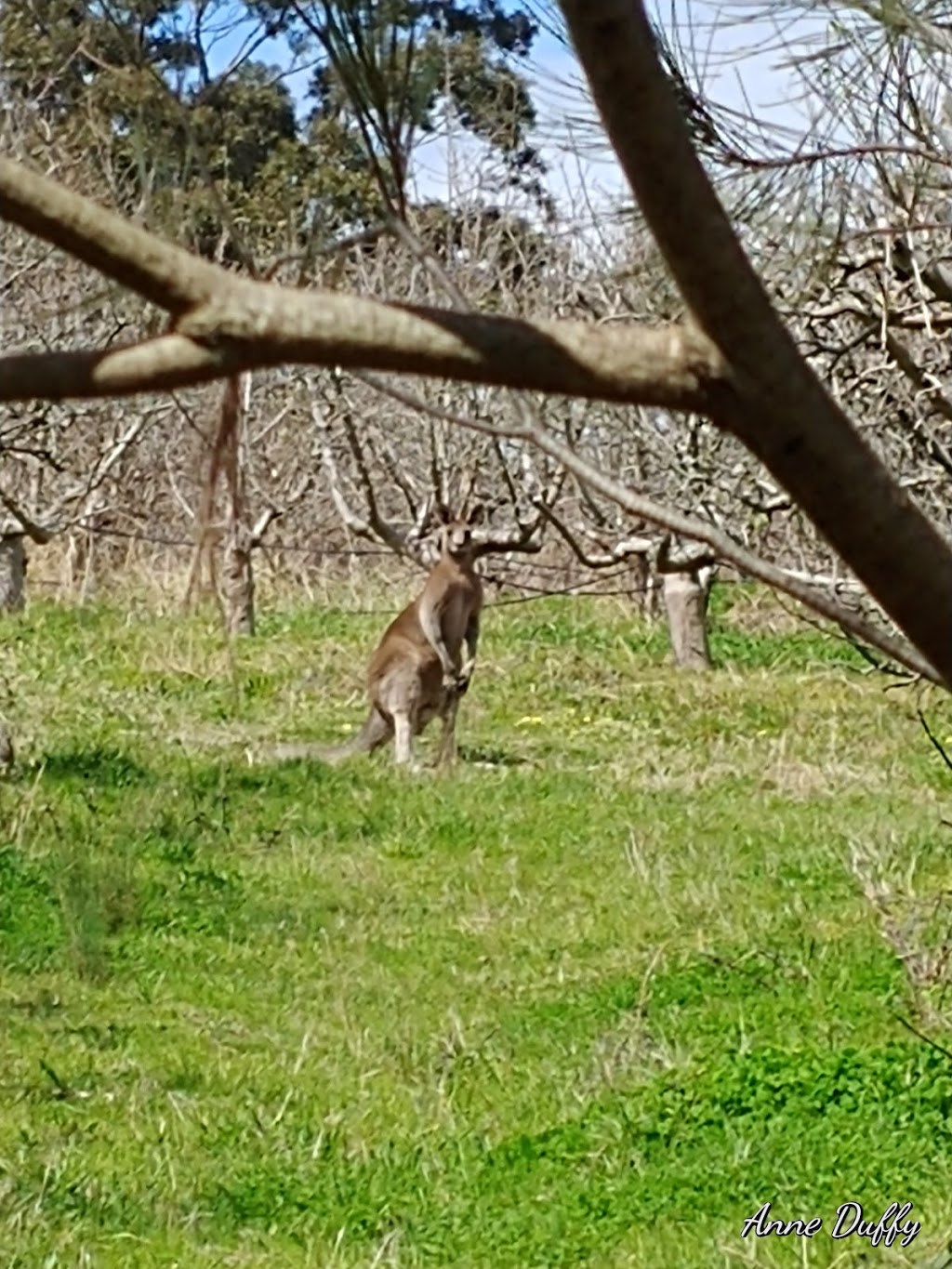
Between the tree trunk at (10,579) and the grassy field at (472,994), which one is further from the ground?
the tree trunk at (10,579)

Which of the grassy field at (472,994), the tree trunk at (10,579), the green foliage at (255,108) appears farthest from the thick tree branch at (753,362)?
the tree trunk at (10,579)

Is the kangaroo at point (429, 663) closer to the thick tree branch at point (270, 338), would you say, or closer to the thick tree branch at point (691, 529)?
the thick tree branch at point (691, 529)

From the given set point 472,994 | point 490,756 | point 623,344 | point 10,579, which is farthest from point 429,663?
point 623,344

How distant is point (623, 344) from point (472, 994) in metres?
4.77

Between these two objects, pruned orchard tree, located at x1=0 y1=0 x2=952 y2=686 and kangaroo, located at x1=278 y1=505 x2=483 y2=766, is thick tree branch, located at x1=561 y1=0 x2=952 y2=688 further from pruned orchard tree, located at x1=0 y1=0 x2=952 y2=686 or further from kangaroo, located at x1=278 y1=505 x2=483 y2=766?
kangaroo, located at x1=278 y1=505 x2=483 y2=766

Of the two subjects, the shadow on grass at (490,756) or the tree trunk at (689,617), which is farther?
the tree trunk at (689,617)

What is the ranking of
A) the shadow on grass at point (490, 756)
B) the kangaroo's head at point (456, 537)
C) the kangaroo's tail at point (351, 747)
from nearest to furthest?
the kangaroo's tail at point (351, 747) → the shadow on grass at point (490, 756) → the kangaroo's head at point (456, 537)

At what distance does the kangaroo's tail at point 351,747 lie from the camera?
9.34 m

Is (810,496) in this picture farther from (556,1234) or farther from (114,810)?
(114,810)

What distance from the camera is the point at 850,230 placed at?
9.77 feet

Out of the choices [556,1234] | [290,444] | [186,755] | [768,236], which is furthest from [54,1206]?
[290,444]

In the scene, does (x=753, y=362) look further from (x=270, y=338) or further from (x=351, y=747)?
(x=351, y=747)

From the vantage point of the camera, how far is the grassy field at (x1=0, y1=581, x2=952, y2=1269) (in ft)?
12.4

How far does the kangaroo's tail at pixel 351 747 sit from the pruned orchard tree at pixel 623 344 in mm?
8221
